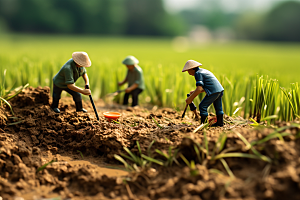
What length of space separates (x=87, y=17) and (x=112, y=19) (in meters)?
5.19

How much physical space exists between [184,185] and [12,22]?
51630 millimetres

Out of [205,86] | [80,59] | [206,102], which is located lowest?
[206,102]

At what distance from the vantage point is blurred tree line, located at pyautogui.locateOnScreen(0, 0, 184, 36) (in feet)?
149

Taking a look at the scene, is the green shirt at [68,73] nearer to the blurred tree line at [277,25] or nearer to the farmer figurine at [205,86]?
the farmer figurine at [205,86]

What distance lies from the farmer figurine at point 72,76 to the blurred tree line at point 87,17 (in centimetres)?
4676

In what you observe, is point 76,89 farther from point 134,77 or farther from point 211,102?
point 211,102

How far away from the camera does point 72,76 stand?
3385mm

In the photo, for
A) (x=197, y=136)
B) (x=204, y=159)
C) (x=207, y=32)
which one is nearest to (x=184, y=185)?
(x=204, y=159)

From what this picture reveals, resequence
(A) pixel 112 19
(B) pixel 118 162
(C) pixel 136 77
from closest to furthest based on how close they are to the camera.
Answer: (B) pixel 118 162
(C) pixel 136 77
(A) pixel 112 19

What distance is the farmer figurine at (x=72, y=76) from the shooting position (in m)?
3.30

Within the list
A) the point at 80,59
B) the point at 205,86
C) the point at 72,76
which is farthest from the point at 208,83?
the point at 72,76

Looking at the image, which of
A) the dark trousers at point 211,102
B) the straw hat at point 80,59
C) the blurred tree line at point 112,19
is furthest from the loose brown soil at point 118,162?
the blurred tree line at point 112,19

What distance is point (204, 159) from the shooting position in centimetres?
238

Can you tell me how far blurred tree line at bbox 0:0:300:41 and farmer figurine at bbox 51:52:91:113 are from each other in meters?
40.3
